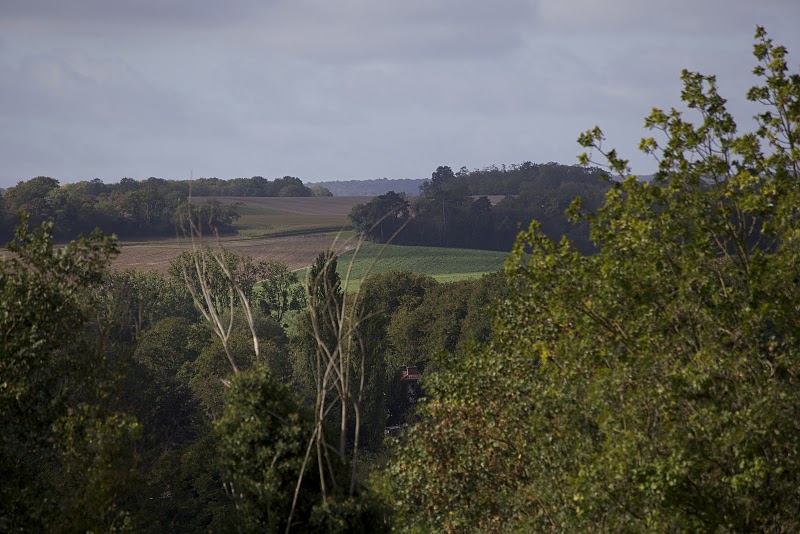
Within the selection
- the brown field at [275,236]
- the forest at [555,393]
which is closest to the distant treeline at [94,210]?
the brown field at [275,236]

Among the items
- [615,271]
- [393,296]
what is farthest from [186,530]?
[393,296]

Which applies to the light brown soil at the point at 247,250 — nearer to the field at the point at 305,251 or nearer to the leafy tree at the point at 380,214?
the field at the point at 305,251

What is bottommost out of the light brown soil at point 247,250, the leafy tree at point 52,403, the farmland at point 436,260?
the farmland at point 436,260

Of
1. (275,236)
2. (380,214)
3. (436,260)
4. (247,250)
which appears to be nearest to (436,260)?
(436,260)

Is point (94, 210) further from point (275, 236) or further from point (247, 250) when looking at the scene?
point (275, 236)

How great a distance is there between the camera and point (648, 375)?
16.2 metres

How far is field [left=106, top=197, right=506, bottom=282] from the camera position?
121m

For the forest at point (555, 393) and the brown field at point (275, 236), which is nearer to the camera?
the forest at point (555, 393)

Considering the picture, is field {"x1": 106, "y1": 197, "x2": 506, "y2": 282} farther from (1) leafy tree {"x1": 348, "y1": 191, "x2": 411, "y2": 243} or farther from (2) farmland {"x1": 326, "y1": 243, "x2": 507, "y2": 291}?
(1) leafy tree {"x1": 348, "y1": 191, "x2": 411, "y2": 243}

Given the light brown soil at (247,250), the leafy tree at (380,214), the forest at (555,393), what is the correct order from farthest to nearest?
the leafy tree at (380,214) → the light brown soil at (247,250) → the forest at (555,393)

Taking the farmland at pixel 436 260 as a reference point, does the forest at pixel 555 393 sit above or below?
above

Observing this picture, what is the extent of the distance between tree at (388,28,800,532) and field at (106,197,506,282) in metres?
90.6

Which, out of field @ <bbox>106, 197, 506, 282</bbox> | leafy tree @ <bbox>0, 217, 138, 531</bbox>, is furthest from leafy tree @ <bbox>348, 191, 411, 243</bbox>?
leafy tree @ <bbox>0, 217, 138, 531</bbox>

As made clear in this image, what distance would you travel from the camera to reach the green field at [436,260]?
133 meters
